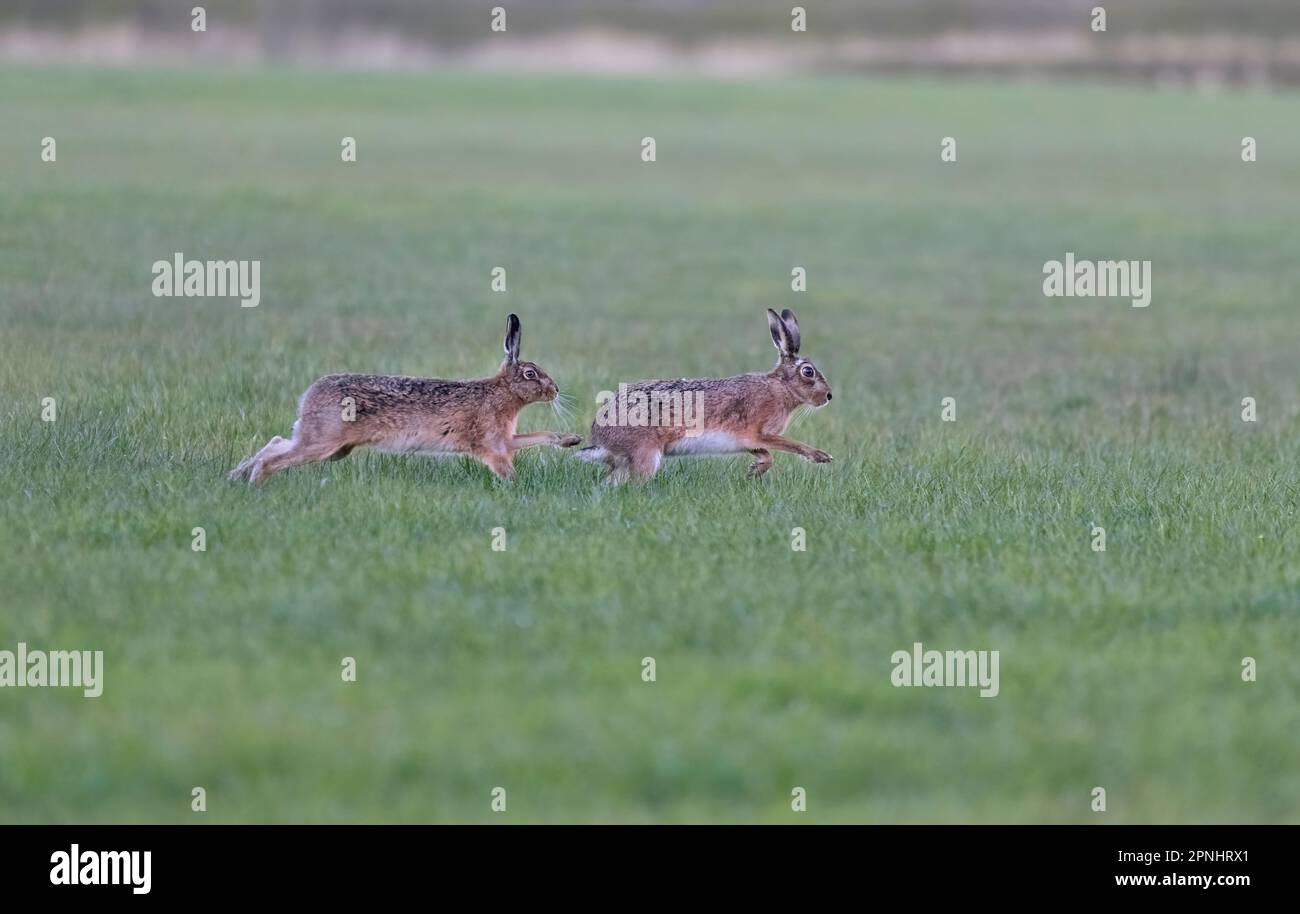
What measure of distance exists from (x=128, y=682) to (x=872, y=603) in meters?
3.65

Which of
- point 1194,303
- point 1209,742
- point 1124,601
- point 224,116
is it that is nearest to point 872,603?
point 1124,601

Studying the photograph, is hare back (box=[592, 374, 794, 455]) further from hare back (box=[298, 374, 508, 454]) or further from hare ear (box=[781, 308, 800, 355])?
hare back (box=[298, 374, 508, 454])

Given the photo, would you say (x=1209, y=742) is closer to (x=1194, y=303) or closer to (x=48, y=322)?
(x=48, y=322)

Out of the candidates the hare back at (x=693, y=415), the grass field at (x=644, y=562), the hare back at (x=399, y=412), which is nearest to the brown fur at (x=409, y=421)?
the hare back at (x=399, y=412)

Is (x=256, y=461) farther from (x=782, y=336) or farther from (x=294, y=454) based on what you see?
(x=782, y=336)

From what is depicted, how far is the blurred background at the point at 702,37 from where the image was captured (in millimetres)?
79188

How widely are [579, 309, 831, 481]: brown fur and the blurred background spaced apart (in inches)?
2640

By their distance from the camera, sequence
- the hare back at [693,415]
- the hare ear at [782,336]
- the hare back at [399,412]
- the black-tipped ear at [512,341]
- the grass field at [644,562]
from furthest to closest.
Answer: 1. the hare ear at [782,336]
2. the black-tipped ear at [512,341]
3. the hare back at [693,415]
4. the hare back at [399,412]
5. the grass field at [644,562]

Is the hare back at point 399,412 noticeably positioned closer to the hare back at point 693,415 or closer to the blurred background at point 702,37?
the hare back at point 693,415

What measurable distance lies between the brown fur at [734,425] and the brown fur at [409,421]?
0.34 m

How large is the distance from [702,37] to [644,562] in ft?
262

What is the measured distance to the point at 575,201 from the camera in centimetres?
3706

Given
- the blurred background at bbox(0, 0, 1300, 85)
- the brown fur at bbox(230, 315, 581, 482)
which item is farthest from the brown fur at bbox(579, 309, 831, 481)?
the blurred background at bbox(0, 0, 1300, 85)

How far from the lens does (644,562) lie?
9672mm
